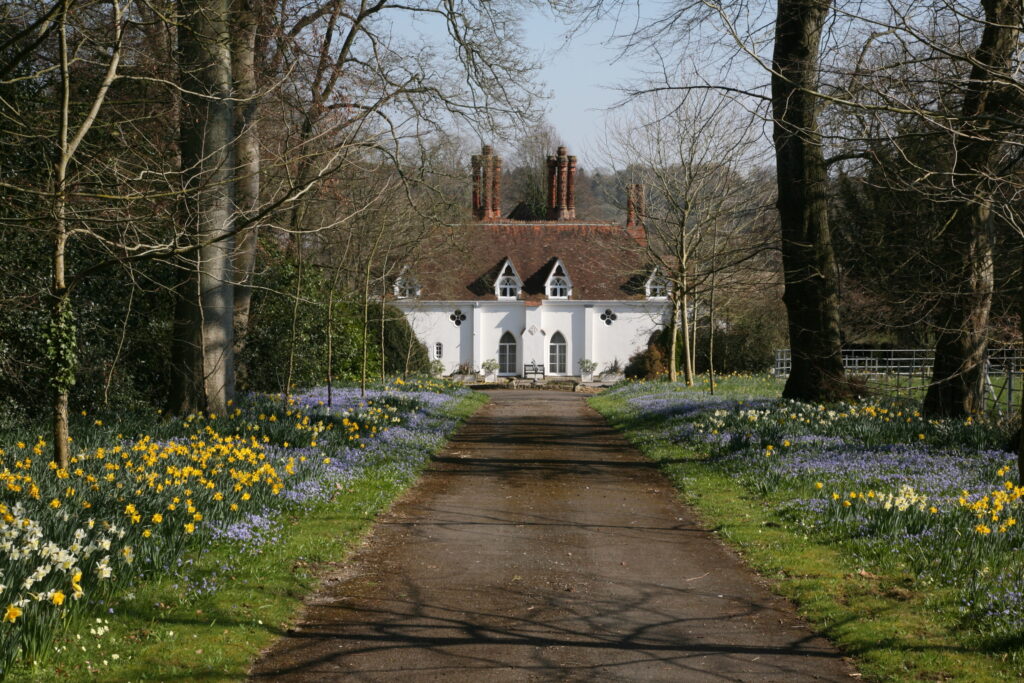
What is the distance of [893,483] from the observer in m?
10.7

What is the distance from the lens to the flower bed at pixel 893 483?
7.32 meters

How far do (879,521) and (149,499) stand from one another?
6.48m

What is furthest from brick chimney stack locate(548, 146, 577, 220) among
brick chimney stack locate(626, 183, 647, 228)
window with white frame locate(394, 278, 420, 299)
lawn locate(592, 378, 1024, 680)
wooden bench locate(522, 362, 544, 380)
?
lawn locate(592, 378, 1024, 680)

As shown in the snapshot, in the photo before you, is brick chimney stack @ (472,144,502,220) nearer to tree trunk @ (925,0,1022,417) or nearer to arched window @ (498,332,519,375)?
arched window @ (498,332,519,375)

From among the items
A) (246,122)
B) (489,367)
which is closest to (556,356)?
(489,367)

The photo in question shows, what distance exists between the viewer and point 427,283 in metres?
52.4

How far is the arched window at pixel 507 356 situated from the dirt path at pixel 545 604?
145 feet

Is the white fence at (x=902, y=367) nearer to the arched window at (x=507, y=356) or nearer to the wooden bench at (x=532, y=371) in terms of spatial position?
the wooden bench at (x=532, y=371)

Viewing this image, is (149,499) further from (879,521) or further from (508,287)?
(508,287)

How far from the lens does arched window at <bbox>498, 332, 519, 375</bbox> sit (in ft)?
185

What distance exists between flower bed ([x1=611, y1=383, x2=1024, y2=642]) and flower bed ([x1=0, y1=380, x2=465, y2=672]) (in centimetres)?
491

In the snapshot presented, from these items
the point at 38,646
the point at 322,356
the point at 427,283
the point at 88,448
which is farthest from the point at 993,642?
the point at 427,283

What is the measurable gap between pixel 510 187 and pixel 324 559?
76.1m

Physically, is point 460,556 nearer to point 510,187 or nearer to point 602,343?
point 602,343
